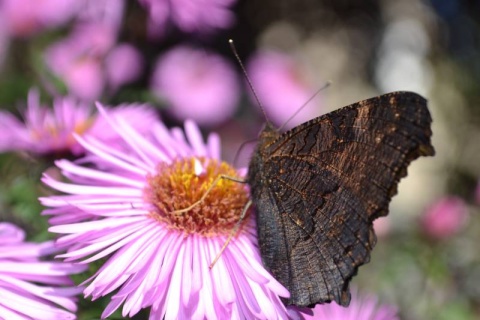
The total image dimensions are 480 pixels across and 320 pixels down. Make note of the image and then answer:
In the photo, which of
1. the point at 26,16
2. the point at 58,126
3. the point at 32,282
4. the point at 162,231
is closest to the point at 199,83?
the point at 26,16

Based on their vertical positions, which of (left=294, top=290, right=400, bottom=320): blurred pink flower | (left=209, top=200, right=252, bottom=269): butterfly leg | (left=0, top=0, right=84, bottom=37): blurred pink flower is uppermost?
(left=0, top=0, right=84, bottom=37): blurred pink flower

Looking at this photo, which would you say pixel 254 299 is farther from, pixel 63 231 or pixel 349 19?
pixel 349 19

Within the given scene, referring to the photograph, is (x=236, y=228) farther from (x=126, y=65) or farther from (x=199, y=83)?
(x=199, y=83)

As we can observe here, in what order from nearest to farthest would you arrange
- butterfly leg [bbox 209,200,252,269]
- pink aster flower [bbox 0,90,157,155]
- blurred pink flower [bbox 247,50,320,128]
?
butterfly leg [bbox 209,200,252,269] < pink aster flower [bbox 0,90,157,155] < blurred pink flower [bbox 247,50,320,128]

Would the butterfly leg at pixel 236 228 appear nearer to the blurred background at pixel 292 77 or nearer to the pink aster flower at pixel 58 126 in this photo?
the blurred background at pixel 292 77

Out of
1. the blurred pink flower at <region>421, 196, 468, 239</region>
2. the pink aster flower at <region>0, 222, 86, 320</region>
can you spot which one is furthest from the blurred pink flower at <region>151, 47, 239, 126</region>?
the pink aster flower at <region>0, 222, 86, 320</region>

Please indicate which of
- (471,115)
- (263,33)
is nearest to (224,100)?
(263,33)

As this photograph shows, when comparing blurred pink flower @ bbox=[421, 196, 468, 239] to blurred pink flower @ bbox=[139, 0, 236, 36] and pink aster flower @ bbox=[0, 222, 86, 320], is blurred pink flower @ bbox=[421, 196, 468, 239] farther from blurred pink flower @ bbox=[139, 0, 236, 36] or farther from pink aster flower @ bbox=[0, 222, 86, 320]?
pink aster flower @ bbox=[0, 222, 86, 320]

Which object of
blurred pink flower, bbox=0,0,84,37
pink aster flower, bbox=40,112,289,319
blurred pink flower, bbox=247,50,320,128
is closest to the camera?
pink aster flower, bbox=40,112,289,319
